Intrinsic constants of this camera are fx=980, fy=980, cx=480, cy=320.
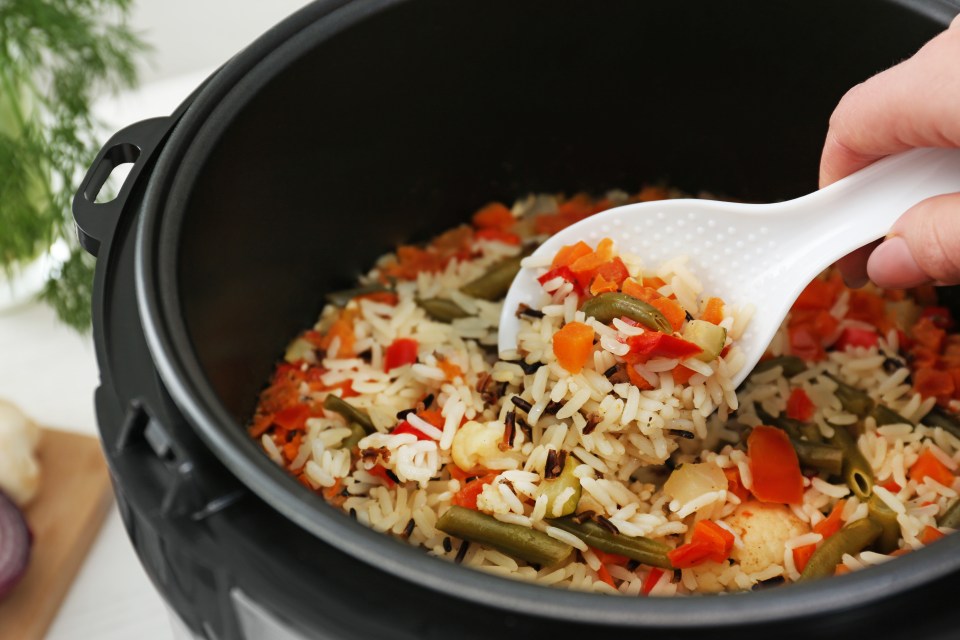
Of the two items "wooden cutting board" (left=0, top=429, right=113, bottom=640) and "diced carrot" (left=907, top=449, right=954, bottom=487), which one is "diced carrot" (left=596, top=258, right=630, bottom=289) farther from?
"wooden cutting board" (left=0, top=429, right=113, bottom=640)

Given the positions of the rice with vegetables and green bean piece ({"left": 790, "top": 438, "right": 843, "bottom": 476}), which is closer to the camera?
the rice with vegetables

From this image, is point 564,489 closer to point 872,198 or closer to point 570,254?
point 570,254

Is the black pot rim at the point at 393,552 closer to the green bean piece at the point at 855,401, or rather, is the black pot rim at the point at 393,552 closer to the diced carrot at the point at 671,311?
the diced carrot at the point at 671,311

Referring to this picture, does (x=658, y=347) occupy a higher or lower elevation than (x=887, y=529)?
higher

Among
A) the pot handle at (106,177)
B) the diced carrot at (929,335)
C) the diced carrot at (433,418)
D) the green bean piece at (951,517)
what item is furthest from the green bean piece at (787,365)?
the pot handle at (106,177)

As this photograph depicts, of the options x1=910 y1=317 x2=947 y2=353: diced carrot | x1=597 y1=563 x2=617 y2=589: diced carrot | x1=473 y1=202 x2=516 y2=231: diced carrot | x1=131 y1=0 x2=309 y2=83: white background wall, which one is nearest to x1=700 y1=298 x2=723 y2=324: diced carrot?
x1=597 y1=563 x2=617 y2=589: diced carrot

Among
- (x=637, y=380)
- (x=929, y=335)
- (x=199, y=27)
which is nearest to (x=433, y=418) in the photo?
(x=637, y=380)

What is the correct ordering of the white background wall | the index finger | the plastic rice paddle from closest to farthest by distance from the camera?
the index finger
the plastic rice paddle
the white background wall
